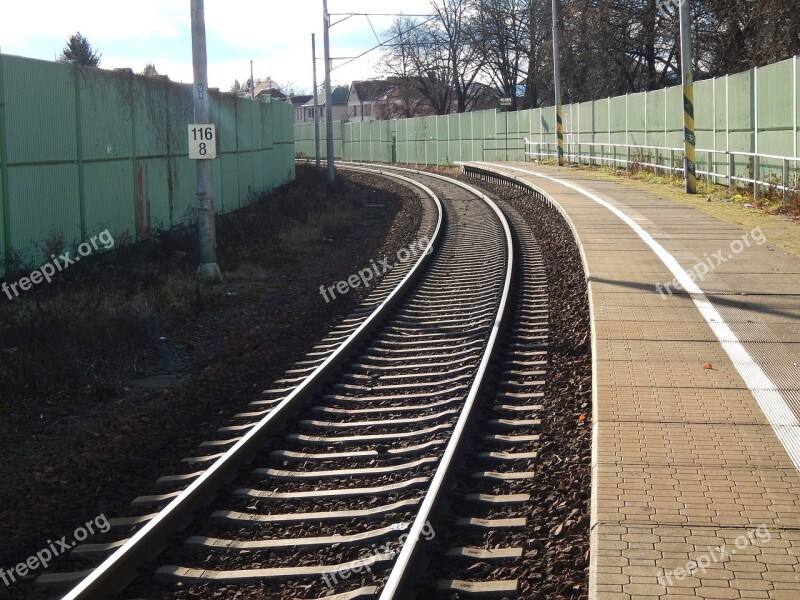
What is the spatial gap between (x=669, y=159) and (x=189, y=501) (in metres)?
26.9

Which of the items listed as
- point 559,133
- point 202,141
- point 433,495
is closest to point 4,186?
point 202,141

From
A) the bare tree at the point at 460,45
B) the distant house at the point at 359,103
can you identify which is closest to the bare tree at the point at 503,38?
the bare tree at the point at 460,45

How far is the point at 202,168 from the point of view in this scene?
15.2 m

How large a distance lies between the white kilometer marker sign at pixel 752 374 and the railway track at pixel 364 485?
1.69 m

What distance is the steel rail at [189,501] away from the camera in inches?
200

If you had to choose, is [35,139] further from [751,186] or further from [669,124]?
[669,124]

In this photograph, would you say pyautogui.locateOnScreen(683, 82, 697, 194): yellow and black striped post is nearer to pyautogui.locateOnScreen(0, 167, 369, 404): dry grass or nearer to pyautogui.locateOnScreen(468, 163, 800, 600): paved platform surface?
pyautogui.locateOnScreen(0, 167, 369, 404): dry grass

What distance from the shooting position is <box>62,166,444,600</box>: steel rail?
5.09 m

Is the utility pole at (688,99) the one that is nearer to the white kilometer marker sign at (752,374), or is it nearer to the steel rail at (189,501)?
the white kilometer marker sign at (752,374)

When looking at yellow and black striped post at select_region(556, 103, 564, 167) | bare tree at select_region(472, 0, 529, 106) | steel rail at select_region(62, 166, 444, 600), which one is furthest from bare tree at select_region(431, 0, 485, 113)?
steel rail at select_region(62, 166, 444, 600)

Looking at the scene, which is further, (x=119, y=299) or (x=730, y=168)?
(x=730, y=168)

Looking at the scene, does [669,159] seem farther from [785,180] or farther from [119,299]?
[119,299]

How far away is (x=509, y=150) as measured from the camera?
52.2 m

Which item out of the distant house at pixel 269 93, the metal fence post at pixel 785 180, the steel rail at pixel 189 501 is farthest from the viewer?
the distant house at pixel 269 93
